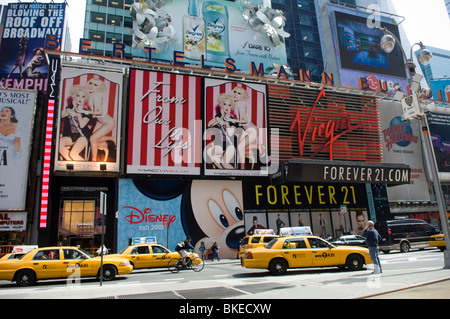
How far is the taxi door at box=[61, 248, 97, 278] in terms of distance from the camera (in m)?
13.1

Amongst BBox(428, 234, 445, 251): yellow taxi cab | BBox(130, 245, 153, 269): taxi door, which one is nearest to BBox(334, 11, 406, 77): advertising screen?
BBox(428, 234, 445, 251): yellow taxi cab

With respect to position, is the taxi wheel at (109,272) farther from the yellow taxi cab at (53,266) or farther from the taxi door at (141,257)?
the taxi door at (141,257)

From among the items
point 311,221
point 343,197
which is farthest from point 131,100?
point 343,197

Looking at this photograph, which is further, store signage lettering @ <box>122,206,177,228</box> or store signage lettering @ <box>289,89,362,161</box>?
store signage lettering @ <box>289,89,362,161</box>

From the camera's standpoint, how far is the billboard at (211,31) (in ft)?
184

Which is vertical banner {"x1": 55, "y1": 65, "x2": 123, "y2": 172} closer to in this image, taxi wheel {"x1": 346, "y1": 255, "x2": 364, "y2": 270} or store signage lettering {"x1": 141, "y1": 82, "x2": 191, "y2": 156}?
store signage lettering {"x1": 141, "y1": 82, "x2": 191, "y2": 156}

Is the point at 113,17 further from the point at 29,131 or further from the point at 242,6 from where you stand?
the point at 29,131

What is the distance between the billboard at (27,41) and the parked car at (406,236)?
50.3m

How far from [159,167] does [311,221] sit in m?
15.3

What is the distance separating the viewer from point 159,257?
58.7ft

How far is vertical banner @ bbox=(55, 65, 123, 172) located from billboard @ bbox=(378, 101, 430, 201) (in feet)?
93.1

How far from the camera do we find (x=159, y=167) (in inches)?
1041

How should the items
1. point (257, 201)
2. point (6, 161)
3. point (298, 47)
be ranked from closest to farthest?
point (6, 161), point (257, 201), point (298, 47)

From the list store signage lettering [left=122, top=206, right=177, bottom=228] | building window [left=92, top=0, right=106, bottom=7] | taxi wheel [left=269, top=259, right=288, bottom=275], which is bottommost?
taxi wheel [left=269, top=259, right=288, bottom=275]
